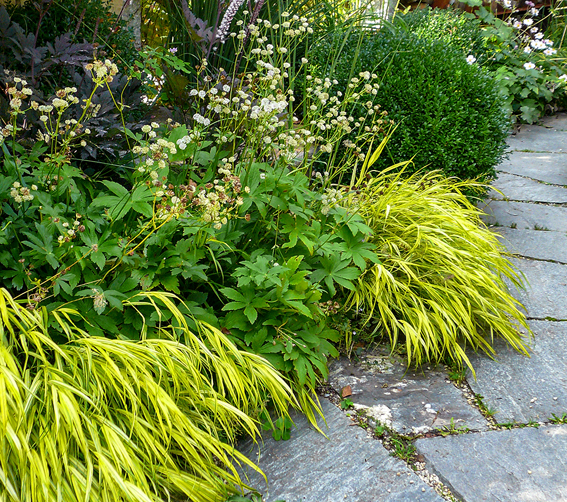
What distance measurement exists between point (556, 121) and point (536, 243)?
3.23m

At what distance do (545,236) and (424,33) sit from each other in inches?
75.0

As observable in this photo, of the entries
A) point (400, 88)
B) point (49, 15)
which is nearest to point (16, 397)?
point (49, 15)

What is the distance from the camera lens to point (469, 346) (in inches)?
97.4

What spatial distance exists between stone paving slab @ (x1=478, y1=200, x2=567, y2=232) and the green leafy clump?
97 centimetres

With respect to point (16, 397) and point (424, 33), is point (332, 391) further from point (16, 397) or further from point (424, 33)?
point (424, 33)

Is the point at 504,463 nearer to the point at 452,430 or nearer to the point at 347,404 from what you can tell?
the point at 452,430

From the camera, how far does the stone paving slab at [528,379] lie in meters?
2.03

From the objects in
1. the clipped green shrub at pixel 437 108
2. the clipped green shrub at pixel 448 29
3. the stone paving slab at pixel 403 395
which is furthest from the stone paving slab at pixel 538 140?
the stone paving slab at pixel 403 395

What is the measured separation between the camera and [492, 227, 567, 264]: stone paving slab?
3.23m

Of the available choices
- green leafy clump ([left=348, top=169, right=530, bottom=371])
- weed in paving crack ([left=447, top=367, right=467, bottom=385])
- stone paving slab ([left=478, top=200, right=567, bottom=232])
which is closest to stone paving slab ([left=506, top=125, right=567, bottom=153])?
stone paving slab ([left=478, top=200, right=567, bottom=232])

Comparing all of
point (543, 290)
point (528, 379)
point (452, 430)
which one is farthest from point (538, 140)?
point (452, 430)

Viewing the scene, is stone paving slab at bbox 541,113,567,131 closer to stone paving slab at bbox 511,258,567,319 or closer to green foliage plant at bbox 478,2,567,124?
green foliage plant at bbox 478,2,567,124

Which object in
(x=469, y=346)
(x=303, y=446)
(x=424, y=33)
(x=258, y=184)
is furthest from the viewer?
(x=424, y=33)

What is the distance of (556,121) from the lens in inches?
233
